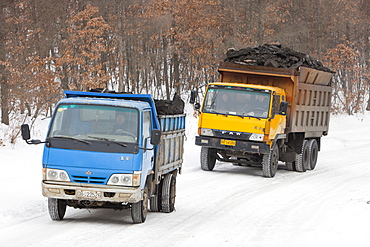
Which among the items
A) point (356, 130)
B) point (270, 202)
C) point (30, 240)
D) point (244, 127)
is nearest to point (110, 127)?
point (30, 240)

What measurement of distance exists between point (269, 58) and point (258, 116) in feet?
8.69

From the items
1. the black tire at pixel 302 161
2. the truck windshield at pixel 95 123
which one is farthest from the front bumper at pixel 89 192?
the black tire at pixel 302 161

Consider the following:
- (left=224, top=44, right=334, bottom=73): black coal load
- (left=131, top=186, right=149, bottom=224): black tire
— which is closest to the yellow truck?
(left=224, top=44, right=334, bottom=73): black coal load

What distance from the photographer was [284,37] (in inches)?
1293

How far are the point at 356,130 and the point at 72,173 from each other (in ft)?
99.2

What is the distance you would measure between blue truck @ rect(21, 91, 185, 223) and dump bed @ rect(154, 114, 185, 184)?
10 centimetres

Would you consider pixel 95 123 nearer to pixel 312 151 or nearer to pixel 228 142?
pixel 228 142

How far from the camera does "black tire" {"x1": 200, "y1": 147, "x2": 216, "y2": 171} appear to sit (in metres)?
17.9

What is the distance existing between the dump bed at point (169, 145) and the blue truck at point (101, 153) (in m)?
0.10

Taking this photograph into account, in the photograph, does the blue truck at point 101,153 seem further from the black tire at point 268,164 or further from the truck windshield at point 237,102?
the black tire at point 268,164

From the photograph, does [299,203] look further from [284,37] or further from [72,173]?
[284,37]

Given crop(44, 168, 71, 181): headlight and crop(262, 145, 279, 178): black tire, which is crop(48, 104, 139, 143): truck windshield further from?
crop(262, 145, 279, 178): black tire

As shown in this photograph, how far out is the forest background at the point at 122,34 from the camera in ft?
79.0

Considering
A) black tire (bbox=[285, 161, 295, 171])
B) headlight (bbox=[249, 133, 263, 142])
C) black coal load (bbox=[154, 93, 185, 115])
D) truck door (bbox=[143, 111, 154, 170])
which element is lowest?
black tire (bbox=[285, 161, 295, 171])
